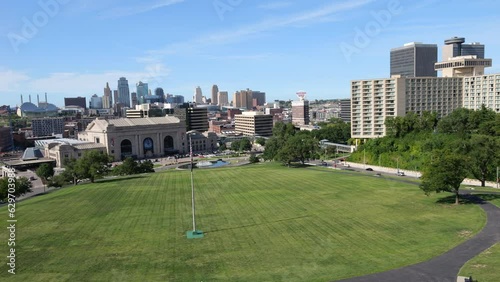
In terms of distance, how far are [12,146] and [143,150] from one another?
241 ft

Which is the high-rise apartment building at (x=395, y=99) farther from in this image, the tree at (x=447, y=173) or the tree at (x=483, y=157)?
the tree at (x=447, y=173)

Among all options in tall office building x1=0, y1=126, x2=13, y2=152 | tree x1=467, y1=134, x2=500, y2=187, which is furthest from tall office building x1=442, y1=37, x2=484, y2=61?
tall office building x1=0, y1=126, x2=13, y2=152

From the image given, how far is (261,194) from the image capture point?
2341 inches

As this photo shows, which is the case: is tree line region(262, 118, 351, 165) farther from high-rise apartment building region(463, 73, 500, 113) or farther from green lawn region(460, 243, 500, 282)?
green lawn region(460, 243, 500, 282)

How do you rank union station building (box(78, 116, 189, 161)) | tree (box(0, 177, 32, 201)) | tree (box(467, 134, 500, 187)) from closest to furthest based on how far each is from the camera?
tree (box(0, 177, 32, 201)) → tree (box(467, 134, 500, 187)) → union station building (box(78, 116, 189, 161))

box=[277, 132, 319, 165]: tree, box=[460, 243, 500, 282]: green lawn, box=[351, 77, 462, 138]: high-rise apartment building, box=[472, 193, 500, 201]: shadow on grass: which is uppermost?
box=[351, 77, 462, 138]: high-rise apartment building

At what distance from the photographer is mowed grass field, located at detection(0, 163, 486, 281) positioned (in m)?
30.4

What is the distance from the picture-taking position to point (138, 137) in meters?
149

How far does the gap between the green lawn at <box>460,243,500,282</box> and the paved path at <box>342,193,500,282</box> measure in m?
0.49

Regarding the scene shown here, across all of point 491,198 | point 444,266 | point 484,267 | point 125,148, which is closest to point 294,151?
point 491,198

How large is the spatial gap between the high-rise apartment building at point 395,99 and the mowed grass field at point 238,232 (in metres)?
58.6

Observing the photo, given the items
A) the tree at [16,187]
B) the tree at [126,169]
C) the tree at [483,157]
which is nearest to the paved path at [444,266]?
the tree at [483,157]

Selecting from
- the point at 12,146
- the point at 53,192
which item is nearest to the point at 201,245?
the point at 53,192

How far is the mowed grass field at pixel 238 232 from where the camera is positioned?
30.4 m
